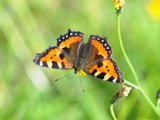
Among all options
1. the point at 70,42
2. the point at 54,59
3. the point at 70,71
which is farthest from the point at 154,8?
the point at 54,59

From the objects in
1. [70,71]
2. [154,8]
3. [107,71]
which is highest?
[154,8]

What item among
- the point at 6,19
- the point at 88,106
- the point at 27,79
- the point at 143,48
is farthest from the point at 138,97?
the point at 6,19

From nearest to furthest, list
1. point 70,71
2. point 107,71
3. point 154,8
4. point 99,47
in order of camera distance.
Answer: point 107,71 → point 99,47 → point 70,71 → point 154,8

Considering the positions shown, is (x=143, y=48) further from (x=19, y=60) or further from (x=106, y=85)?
(x=19, y=60)

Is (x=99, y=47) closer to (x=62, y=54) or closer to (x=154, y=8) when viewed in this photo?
(x=62, y=54)

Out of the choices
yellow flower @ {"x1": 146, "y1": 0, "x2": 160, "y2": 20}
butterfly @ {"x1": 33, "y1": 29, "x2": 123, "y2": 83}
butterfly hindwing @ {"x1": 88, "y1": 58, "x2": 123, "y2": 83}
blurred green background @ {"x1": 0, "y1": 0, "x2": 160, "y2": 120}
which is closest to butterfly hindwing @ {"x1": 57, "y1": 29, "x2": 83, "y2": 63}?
butterfly @ {"x1": 33, "y1": 29, "x2": 123, "y2": 83}


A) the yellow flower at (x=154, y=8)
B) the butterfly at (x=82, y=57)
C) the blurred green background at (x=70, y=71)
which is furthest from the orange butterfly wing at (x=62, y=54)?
the yellow flower at (x=154, y=8)

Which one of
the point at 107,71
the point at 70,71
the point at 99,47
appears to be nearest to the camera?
the point at 107,71

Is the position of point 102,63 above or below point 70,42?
below
